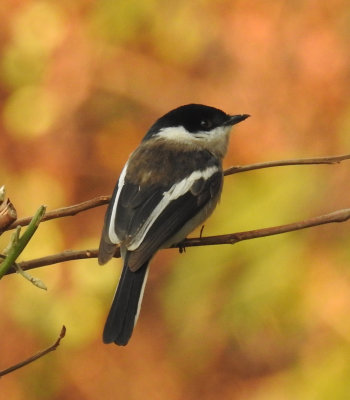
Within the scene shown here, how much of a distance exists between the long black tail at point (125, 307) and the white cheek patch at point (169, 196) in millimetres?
93

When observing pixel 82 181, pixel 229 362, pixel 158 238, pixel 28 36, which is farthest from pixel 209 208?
pixel 28 36

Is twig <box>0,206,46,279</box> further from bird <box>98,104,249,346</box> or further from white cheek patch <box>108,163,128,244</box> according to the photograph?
white cheek patch <box>108,163,128,244</box>

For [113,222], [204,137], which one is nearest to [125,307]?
[113,222]

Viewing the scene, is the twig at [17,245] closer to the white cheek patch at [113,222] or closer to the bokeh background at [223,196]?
the white cheek patch at [113,222]

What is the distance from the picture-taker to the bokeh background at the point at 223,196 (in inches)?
163

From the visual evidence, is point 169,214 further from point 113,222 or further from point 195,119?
point 195,119

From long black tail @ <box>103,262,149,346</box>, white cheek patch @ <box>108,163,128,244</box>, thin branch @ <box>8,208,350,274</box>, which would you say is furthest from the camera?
white cheek patch @ <box>108,163,128,244</box>

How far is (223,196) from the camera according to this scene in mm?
4750

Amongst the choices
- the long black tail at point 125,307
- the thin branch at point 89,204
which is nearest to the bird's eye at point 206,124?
the long black tail at point 125,307

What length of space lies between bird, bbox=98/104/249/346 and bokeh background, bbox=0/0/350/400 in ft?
1.41

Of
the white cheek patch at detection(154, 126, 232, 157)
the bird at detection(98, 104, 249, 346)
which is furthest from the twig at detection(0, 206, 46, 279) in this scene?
the white cheek patch at detection(154, 126, 232, 157)

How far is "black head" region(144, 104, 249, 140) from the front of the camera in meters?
4.30

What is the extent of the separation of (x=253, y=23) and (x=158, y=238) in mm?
3321

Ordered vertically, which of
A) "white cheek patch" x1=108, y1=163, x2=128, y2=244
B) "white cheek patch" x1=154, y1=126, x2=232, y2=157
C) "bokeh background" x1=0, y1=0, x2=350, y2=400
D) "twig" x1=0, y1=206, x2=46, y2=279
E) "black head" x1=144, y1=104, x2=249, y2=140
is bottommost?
"bokeh background" x1=0, y1=0, x2=350, y2=400
